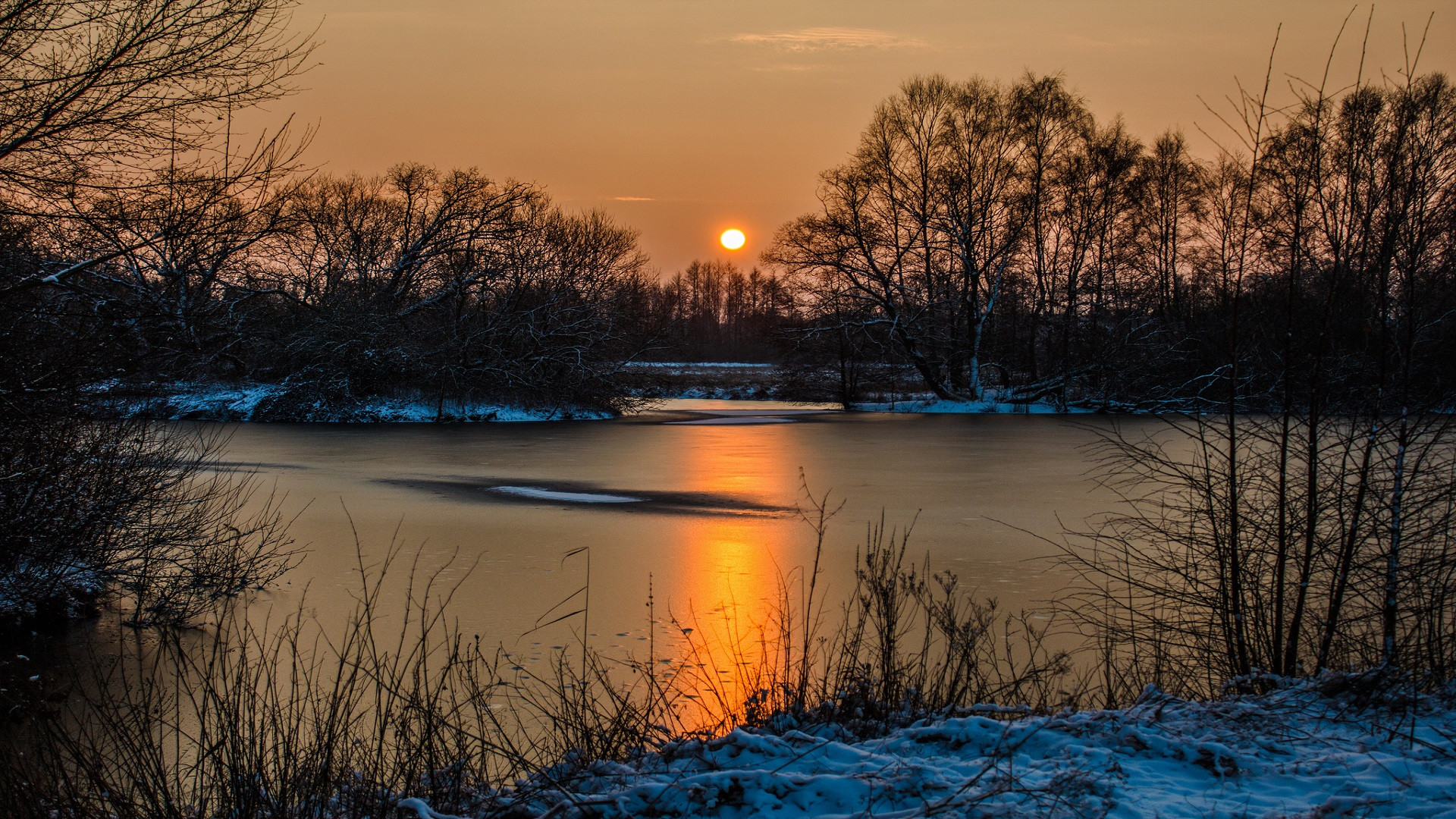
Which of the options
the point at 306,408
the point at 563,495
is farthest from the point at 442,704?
the point at 306,408

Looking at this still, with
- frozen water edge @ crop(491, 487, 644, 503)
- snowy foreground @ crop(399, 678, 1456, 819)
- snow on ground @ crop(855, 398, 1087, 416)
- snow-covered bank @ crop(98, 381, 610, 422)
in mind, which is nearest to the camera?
snowy foreground @ crop(399, 678, 1456, 819)

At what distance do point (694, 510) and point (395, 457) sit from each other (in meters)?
8.08

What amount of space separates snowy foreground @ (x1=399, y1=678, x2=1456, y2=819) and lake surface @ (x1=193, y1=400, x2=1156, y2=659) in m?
1.94

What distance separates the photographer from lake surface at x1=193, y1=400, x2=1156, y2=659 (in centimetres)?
709

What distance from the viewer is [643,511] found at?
1127 cm

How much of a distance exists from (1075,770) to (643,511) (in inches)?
334

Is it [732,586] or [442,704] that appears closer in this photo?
[442,704]

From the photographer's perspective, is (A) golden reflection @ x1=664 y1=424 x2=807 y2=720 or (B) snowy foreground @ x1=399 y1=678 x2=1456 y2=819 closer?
(B) snowy foreground @ x1=399 y1=678 x2=1456 y2=819

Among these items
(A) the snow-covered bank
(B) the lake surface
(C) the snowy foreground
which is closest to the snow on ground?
(B) the lake surface

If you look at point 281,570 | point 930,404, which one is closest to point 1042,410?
point 930,404

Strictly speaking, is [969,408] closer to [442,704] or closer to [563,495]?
[563,495]

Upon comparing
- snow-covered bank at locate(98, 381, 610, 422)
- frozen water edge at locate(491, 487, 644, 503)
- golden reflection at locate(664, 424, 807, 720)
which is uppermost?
snow-covered bank at locate(98, 381, 610, 422)

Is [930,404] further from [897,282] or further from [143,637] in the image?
[143,637]

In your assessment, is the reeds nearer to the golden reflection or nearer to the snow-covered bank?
the golden reflection
